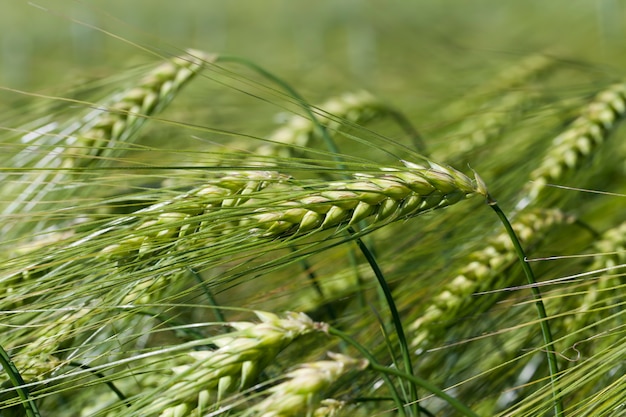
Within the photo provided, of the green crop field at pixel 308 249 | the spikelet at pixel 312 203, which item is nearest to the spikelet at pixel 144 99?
the green crop field at pixel 308 249

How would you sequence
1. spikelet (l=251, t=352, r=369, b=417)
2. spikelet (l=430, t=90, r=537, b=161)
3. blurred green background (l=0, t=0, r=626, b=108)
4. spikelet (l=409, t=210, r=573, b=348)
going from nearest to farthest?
1. spikelet (l=251, t=352, r=369, b=417)
2. spikelet (l=409, t=210, r=573, b=348)
3. spikelet (l=430, t=90, r=537, b=161)
4. blurred green background (l=0, t=0, r=626, b=108)

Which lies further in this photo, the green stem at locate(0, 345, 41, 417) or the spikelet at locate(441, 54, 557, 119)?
the spikelet at locate(441, 54, 557, 119)

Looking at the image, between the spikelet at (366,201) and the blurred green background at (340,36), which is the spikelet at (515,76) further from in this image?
the spikelet at (366,201)

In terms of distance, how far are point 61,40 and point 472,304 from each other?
9.49 feet

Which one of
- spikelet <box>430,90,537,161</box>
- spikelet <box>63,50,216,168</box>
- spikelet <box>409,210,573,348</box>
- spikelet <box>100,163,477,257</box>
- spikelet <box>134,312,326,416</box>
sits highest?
spikelet <box>63,50,216,168</box>

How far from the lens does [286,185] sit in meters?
0.55

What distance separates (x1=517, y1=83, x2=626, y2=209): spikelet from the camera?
2.65 feet

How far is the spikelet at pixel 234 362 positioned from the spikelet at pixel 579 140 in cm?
40

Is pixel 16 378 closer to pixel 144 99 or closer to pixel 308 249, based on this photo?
pixel 308 249

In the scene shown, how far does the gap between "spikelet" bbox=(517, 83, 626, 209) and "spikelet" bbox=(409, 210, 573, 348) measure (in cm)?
8

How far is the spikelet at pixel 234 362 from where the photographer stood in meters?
0.44

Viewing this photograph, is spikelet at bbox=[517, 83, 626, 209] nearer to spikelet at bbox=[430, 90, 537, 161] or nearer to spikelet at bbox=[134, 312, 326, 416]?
spikelet at bbox=[430, 90, 537, 161]

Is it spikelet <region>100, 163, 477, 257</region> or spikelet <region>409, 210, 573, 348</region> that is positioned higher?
spikelet <region>100, 163, 477, 257</region>

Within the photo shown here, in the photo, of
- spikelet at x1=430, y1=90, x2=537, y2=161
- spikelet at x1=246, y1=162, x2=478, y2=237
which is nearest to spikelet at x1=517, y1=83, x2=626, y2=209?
spikelet at x1=430, y1=90, x2=537, y2=161
